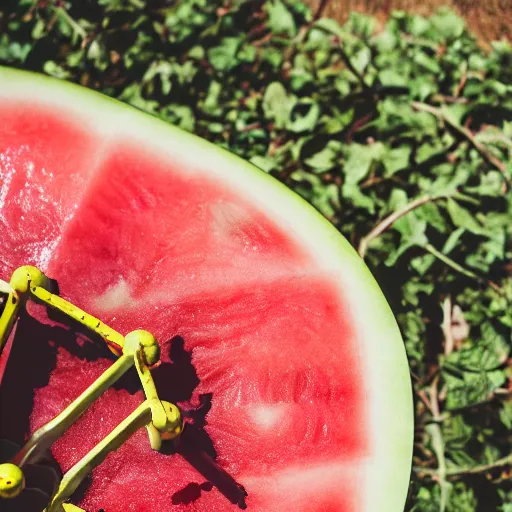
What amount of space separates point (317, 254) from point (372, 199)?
43cm

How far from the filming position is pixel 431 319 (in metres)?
1.38

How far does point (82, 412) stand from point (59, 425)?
35mm

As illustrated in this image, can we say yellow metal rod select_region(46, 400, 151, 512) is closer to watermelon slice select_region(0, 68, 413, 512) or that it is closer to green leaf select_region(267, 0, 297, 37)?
watermelon slice select_region(0, 68, 413, 512)

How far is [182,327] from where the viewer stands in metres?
0.96

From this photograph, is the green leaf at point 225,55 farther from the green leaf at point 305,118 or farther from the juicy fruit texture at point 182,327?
the juicy fruit texture at point 182,327

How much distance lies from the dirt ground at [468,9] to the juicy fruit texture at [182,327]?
968 mm

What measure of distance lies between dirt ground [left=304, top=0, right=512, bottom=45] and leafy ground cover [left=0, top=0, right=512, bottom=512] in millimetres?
203

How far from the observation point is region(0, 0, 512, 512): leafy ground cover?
1289 millimetres

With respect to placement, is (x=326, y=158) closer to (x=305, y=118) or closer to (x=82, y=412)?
(x=305, y=118)

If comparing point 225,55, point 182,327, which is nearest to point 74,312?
point 182,327

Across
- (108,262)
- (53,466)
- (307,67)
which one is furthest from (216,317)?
(307,67)

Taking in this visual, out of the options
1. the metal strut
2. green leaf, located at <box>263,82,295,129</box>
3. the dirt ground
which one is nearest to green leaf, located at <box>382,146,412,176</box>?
green leaf, located at <box>263,82,295,129</box>

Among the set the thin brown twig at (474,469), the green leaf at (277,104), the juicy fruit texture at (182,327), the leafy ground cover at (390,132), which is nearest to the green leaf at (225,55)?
the leafy ground cover at (390,132)

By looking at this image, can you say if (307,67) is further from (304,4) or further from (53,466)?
(53,466)
